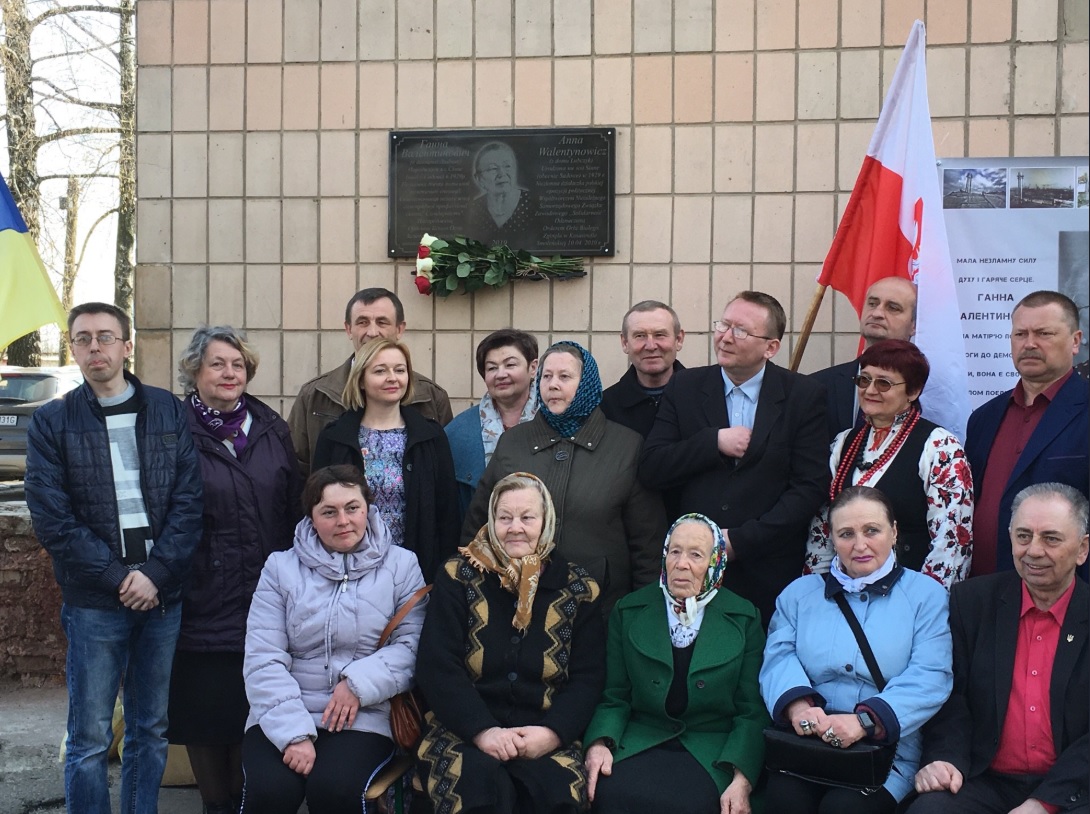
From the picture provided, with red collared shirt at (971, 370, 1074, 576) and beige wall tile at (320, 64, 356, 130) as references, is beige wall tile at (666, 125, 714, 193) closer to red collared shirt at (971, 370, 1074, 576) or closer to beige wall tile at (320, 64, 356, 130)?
beige wall tile at (320, 64, 356, 130)

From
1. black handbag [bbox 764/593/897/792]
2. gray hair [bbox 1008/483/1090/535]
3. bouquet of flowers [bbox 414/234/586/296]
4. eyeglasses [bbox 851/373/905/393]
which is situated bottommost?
black handbag [bbox 764/593/897/792]

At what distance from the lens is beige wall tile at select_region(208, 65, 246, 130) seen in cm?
598

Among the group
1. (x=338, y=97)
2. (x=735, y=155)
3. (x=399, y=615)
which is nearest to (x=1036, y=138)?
(x=735, y=155)

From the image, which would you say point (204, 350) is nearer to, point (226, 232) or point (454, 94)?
point (226, 232)

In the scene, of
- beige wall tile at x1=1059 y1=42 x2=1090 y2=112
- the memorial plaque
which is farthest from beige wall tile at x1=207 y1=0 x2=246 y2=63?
beige wall tile at x1=1059 y1=42 x2=1090 y2=112

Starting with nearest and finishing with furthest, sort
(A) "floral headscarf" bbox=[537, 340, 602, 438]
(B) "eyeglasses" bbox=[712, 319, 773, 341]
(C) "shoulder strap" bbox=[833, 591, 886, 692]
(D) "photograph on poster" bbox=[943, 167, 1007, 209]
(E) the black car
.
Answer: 1. (C) "shoulder strap" bbox=[833, 591, 886, 692]
2. (B) "eyeglasses" bbox=[712, 319, 773, 341]
3. (A) "floral headscarf" bbox=[537, 340, 602, 438]
4. (D) "photograph on poster" bbox=[943, 167, 1007, 209]
5. (E) the black car

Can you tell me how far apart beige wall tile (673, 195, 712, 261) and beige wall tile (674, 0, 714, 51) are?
734 mm

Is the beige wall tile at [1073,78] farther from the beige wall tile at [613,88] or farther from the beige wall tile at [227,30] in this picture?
the beige wall tile at [227,30]

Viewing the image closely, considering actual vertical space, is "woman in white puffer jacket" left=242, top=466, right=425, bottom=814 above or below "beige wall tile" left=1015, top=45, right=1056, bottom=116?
below

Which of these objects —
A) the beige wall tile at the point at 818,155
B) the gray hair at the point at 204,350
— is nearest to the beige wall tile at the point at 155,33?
the gray hair at the point at 204,350

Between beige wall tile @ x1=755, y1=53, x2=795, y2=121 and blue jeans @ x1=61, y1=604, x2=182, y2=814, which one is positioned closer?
blue jeans @ x1=61, y1=604, x2=182, y2=814

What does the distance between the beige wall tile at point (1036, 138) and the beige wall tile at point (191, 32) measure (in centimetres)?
406

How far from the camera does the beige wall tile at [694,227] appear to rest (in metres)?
5.71

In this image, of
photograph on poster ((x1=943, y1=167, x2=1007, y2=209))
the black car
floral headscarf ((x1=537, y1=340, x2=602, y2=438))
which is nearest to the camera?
floral headscarf ((x1=537, y1=340, x2=602, y2=438))
